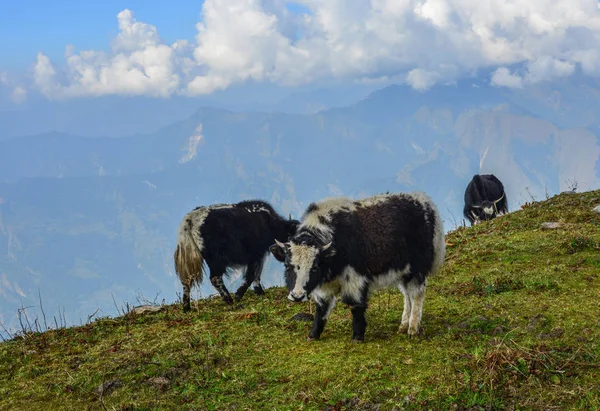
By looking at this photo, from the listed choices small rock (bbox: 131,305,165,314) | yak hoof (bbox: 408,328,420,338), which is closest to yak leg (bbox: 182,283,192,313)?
small rock (bbox: 131,305,165,314)

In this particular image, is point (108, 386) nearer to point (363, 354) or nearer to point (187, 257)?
point (363, 354)

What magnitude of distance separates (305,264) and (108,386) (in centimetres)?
345

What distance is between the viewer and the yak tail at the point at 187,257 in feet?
43.0

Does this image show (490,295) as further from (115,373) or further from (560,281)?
(115,373)

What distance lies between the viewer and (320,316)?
889cm

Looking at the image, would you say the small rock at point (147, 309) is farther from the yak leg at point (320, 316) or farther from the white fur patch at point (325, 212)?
the white fur patch at point (325, 212)

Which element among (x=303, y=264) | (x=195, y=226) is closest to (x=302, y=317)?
(x=303, y=264)

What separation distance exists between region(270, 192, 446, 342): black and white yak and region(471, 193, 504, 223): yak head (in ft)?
58.6

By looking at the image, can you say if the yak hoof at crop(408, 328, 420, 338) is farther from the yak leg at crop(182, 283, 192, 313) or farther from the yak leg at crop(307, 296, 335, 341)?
the yak leg at crop(182, 283, 192, 313)

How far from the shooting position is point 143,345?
9.31m

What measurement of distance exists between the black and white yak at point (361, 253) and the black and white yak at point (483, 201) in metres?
18.1

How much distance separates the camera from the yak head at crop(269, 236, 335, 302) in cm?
812

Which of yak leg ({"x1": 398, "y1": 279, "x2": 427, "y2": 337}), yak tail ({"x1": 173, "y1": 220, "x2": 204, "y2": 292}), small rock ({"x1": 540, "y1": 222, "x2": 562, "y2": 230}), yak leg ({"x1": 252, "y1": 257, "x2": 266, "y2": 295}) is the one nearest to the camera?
yak leg ({"x1": 398, "y1": 279, "x2": 427, "y2": 337})

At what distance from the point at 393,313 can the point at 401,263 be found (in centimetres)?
173
